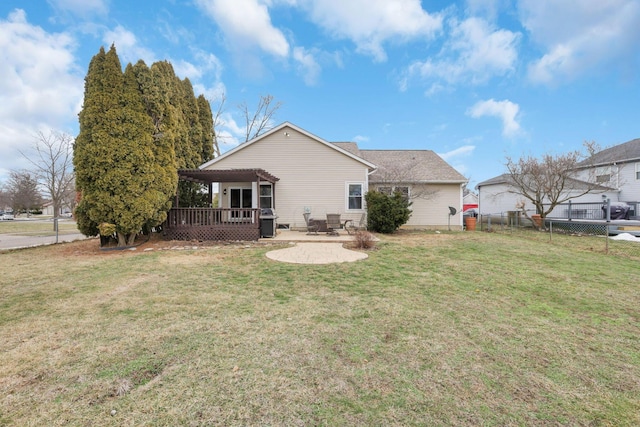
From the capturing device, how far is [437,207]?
1522cm

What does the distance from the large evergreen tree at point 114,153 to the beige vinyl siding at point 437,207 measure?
41.4 ft

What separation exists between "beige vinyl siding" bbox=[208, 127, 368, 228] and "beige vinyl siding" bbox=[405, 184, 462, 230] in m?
3.64

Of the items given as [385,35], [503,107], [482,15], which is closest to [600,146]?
[503,107]

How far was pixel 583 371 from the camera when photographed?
8.18 feet

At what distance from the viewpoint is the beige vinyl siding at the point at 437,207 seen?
49.5 ft

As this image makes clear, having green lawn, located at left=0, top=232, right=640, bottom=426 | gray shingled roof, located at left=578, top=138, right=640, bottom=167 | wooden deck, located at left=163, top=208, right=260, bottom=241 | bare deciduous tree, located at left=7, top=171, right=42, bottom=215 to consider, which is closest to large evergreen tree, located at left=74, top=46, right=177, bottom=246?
wooden deck, located at left=163, top=208, right=260, bottom=241

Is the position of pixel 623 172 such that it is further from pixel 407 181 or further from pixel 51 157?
pixel 51 157

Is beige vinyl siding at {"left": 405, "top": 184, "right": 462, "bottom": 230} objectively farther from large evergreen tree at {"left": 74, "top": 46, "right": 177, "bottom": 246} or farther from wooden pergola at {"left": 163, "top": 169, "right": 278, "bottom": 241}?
large evergreen tree at {"left": 74, "top": 46, "right": 177, "bottom": 246}

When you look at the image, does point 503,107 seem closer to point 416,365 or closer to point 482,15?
point 482,15

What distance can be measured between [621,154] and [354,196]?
2167 centimetres

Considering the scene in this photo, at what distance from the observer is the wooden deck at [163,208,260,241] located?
35.5 feet

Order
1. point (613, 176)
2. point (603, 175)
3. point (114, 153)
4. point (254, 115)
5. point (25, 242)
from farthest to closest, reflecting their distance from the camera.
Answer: point (254, 115) < point (613, 176) < point (603, 175) < point (25, 242) < point (114, 153)

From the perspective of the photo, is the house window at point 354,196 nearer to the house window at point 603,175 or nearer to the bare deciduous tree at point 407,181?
the bare deciduous tree at point 407,181

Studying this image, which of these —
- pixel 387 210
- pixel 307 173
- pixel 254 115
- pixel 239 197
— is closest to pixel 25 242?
pixel 239 197
